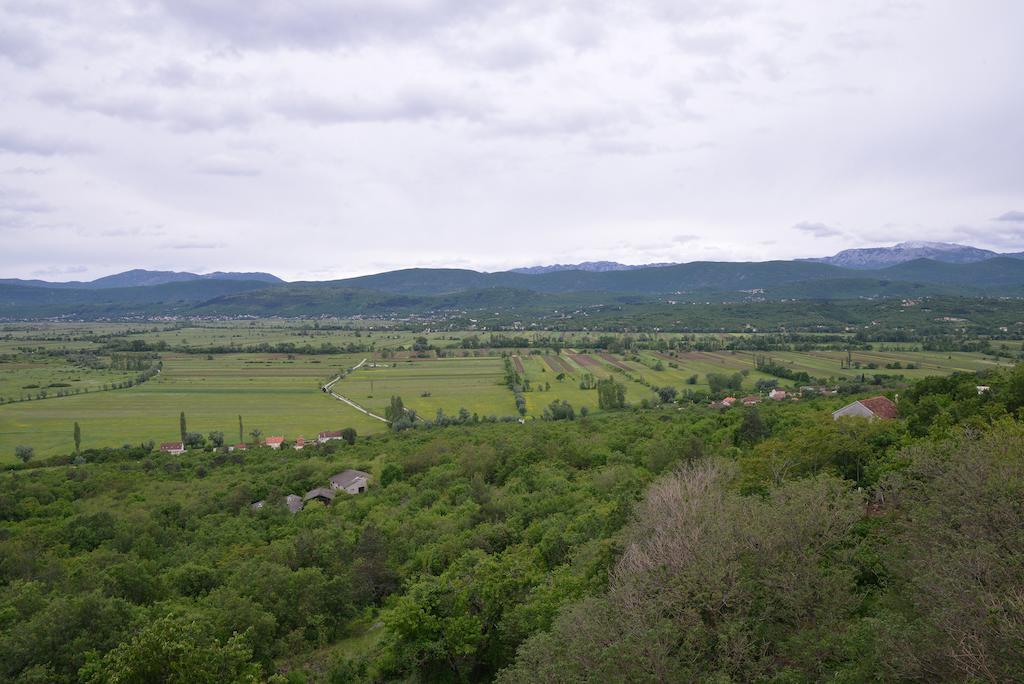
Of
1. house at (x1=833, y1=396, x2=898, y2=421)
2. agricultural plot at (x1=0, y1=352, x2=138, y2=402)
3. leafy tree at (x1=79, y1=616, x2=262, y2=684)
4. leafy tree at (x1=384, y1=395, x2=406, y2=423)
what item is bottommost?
leafy tree at (x1=384, y1=395, x2=406, y2=423)

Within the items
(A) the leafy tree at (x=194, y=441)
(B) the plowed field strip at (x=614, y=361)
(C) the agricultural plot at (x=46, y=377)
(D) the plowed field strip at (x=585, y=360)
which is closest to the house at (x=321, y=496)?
(A) the leafy tree at (x=194, y=441)

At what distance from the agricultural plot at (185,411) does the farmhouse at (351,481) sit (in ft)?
69.5

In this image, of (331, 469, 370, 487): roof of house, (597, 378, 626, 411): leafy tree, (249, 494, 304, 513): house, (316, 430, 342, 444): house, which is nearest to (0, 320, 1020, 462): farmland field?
(597, 378, 626, 411): leafy tree

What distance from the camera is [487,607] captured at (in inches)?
674

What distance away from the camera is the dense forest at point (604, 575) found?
34.4 ft

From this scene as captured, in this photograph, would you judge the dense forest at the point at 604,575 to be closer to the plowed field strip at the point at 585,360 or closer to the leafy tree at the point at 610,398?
the leafy tree at the point at 610,398

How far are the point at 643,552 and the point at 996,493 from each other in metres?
7.43

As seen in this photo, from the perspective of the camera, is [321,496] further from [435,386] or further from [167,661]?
[435,386]

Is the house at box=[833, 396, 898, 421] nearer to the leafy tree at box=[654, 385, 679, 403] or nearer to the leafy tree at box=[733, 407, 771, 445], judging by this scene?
the leafy tree at box=[733, 407, 771, 445]

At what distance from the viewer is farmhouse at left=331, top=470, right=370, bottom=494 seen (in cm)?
4362

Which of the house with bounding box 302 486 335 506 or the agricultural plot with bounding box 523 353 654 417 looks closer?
the house with bounding box 302 486 335 506

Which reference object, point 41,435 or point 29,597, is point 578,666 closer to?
point 29,597

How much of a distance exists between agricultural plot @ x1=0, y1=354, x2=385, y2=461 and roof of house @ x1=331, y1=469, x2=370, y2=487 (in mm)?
20598

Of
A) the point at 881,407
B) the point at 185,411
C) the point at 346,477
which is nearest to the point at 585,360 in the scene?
the point at 185,411
